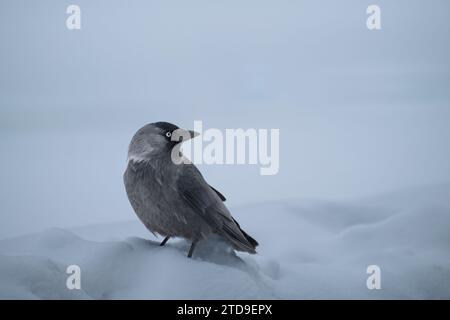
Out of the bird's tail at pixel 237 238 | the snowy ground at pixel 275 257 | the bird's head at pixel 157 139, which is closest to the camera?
the snowy ground at pixel 275 257

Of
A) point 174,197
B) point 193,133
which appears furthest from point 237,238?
point 193,133

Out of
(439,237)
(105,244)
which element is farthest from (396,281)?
(105,244)

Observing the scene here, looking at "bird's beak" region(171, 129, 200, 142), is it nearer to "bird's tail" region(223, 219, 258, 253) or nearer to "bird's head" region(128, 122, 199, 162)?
"bird's head" region(128, 122, 199, 162)

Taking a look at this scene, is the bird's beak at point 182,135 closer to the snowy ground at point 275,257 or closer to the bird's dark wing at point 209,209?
the bird's dark wing at point 209,209

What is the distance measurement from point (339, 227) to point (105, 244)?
1378 mm

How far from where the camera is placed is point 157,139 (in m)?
2.86

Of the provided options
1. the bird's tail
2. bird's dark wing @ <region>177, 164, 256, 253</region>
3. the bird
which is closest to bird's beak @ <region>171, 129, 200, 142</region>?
the bird

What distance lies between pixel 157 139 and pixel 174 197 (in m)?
0.32

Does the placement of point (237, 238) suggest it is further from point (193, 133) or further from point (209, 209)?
point (193, 133)

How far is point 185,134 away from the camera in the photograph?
284 cm

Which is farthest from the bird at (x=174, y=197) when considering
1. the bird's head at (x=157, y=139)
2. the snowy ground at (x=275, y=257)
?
the snowy ground at (x=275, y=257)

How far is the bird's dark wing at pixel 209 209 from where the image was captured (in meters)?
2.75

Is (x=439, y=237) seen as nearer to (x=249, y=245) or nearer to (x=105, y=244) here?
(x=249, y=245)

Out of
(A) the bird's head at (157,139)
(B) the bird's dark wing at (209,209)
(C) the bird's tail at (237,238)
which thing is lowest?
(C) the bird's tail at (237,238)
